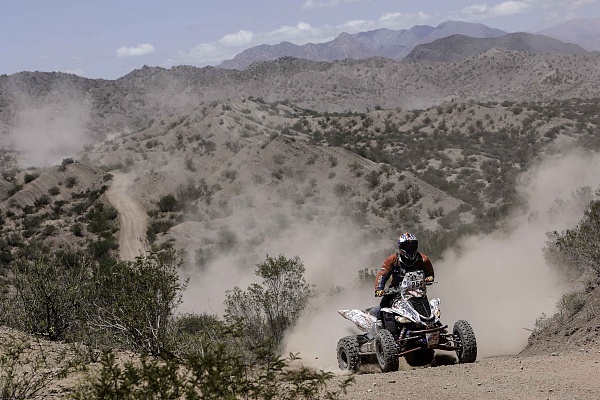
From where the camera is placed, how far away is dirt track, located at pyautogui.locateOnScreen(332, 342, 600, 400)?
654 cm

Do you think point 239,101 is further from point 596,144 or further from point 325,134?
point 596,144

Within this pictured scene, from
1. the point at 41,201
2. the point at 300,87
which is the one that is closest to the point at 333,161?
the point at 41,201

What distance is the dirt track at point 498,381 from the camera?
258 inches

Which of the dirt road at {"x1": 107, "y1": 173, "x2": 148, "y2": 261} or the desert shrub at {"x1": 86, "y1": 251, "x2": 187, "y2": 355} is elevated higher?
the dirt road at {"x1": 107, "y1": 173, "x2": 148, "y2": 261}

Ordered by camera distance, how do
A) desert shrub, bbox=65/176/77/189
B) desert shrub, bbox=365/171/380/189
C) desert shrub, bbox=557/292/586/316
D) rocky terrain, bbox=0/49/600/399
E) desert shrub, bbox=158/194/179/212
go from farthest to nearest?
desert shrub, bbox=65/176/77/189
desert shrub, bbox=158/194/179/212
desert shrub, bbox=365/171/380/189
desert shrub, bbox=557/292/586/316
rocky terrain, bbox=0/49/600/399

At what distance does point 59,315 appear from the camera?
36.2 ft

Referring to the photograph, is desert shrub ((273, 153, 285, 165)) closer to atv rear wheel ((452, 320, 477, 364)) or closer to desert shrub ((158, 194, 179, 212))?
desert shrub ((158, 194, 179, 212))

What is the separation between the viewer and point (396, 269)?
32.6 feet

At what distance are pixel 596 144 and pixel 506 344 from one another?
33.1 m

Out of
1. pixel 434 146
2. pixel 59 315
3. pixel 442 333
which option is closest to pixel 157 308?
pixel 59 315

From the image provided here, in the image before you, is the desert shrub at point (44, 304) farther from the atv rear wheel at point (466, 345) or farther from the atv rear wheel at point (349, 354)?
the atv rear wheel at point (466, 345)

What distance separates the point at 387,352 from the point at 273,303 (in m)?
7.14

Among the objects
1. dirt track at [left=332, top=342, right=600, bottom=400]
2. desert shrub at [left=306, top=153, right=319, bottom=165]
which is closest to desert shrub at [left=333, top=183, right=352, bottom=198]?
desert shrub at [left=306, top=153, right=319, bottom=165]

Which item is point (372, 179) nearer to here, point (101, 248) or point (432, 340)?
point (101, 248)
